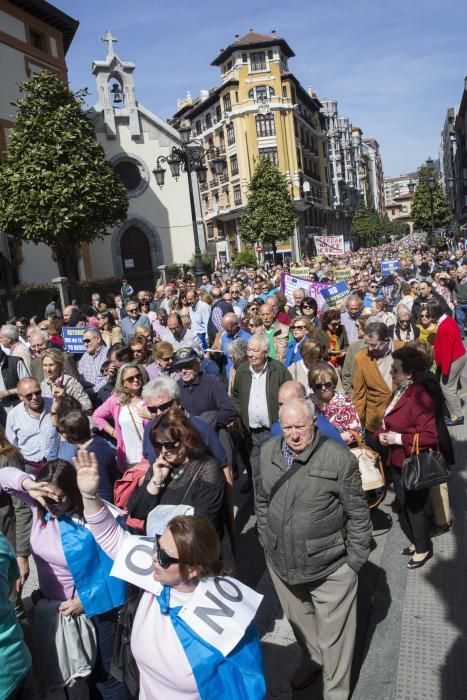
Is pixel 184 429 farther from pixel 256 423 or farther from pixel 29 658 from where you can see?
pixel 256 423

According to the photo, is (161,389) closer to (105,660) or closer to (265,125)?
(105,660)

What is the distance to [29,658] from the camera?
271cm


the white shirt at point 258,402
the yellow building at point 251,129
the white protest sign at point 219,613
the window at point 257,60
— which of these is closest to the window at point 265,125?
the yellow building at point 251,129

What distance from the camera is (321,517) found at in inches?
126

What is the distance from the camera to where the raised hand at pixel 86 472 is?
9.40ft

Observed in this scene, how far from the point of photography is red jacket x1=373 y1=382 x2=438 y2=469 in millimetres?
4562

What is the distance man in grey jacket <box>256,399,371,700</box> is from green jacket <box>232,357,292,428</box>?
203 cm

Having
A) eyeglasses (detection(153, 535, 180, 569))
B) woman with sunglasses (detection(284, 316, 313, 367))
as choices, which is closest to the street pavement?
eyeglasses (detection(153, 535, 180, 569))

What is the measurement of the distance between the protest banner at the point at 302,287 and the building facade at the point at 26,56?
18.2 m

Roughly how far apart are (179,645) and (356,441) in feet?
9.13

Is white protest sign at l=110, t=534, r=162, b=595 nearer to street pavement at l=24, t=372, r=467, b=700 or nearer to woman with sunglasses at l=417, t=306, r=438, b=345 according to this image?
street pavement at l=24, t=372, r=467, b=700

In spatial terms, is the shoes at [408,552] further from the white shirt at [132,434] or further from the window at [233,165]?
the window at [233,165]

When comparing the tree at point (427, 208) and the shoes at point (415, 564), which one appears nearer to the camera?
the shoes at point (415, 564)

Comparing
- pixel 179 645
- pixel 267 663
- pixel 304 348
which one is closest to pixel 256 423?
pixel 304 348
